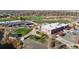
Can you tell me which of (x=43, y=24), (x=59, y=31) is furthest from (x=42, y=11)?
(x=59, y=31)

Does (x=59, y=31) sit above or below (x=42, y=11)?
below

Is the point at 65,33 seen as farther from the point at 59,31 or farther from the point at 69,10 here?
the point at 69,10
